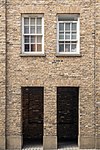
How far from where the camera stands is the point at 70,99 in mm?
19359

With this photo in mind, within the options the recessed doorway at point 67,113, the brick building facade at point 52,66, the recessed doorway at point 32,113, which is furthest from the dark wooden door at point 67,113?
the brick building facade at point 52,66

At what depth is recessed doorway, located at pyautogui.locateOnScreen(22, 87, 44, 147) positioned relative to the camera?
63.1 ft


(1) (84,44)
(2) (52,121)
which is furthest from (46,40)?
(2) (52,121)

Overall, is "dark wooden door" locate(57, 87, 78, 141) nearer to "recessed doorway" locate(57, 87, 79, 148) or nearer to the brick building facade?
"recessed doorway" locate(57, 87, 79, 148)

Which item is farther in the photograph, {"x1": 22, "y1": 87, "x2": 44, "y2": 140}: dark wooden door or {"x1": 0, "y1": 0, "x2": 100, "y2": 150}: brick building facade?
{"x1": 22, "y1": 87, "x2": 44, "y2": 140}: dark wooden door

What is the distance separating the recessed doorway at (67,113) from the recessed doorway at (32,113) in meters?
1.13

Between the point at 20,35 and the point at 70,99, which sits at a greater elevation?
the point at 20,35

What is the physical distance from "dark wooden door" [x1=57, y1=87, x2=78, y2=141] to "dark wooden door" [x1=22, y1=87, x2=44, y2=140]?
1132mm

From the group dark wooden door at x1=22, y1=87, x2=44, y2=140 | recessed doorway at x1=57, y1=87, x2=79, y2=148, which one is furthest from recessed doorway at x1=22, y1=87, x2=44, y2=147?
recessed doorway at x1=57, y1=87, x2=79, y2=148

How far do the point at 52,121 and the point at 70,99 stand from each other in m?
3.33

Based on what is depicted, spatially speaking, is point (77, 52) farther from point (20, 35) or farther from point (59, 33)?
point (20, 35)

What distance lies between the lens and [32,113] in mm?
19344

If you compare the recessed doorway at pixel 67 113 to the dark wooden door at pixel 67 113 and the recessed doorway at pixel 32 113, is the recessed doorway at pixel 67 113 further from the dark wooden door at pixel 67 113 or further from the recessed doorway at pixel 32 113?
the recessed doorway at pixel 32 113

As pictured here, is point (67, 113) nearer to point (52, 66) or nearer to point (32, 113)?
point (32, 113)
